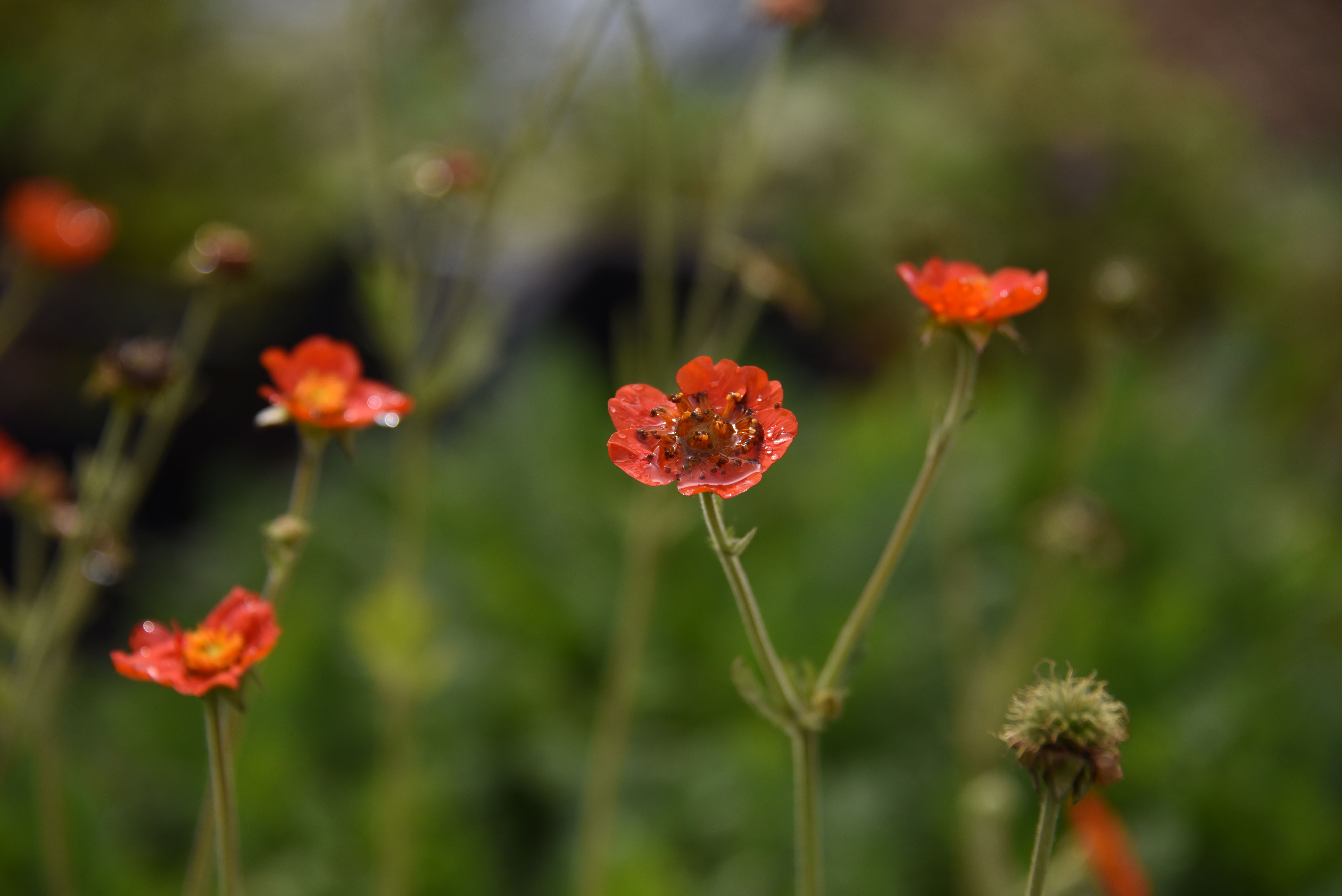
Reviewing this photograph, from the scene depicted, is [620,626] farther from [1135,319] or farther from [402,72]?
[402,72]

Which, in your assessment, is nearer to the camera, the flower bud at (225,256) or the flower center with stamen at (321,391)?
the flower center with stamen at (321,391)

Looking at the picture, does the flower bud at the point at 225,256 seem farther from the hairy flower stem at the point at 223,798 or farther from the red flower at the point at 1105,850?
the red flower at the point at 1105,850

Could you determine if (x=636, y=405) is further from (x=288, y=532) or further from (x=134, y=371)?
(x=134, y=371)

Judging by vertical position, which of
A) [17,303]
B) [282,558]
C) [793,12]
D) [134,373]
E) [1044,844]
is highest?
[17,303]

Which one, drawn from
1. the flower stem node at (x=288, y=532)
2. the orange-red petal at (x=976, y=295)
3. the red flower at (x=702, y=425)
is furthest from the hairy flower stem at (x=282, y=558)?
the orange-red petal at (x=976, y=295)

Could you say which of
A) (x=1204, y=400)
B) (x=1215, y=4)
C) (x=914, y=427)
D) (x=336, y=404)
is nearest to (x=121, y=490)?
(x=336, y=404)

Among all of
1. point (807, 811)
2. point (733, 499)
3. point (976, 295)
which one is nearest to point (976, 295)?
point (976, 295)
